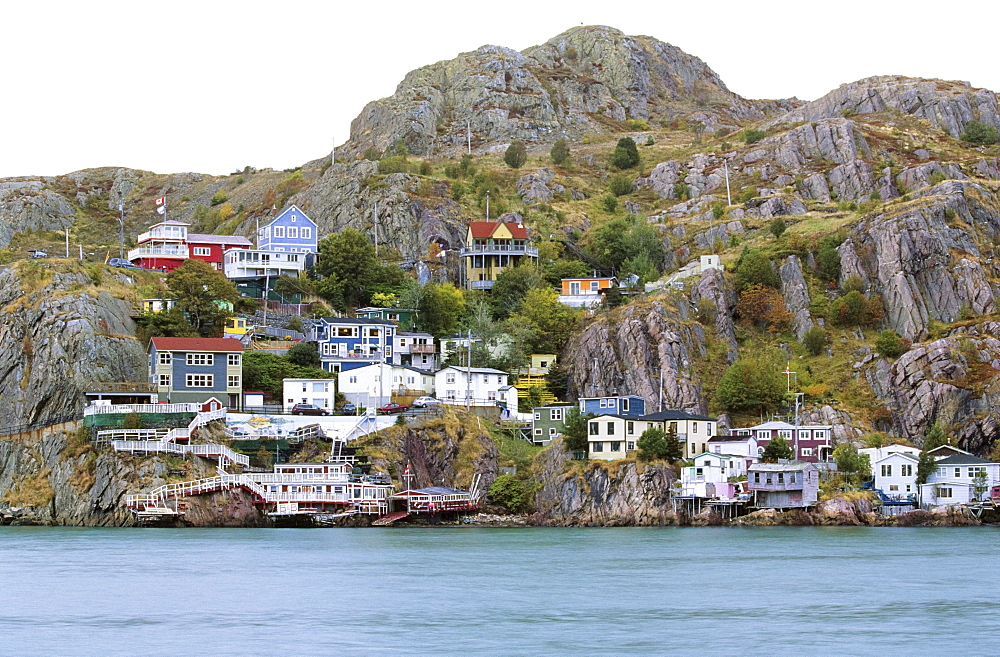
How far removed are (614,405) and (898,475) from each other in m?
20.9

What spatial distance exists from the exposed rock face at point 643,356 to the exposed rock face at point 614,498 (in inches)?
540

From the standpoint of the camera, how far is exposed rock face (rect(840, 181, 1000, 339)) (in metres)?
118

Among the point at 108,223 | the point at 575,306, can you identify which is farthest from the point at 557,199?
the point at 108,223

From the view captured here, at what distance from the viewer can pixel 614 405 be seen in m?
106

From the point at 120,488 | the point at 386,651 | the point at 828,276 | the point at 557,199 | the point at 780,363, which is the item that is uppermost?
the point at 557,199

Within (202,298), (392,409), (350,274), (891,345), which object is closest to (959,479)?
(891,345)

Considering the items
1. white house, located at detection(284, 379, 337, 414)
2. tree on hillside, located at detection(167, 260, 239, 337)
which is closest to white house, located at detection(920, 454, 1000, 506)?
white house, located at detection(284, 379, 337, 414)

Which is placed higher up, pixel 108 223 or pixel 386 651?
pixel 108 223

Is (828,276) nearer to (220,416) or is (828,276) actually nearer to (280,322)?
(280,322)

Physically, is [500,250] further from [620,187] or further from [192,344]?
[192,344]

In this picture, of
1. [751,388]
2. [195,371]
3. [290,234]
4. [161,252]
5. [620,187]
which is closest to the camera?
[195,371]

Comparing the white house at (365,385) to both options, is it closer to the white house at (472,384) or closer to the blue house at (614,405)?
the white house at (472,384)

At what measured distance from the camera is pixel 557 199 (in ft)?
506

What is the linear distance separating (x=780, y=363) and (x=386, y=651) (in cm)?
6913
